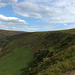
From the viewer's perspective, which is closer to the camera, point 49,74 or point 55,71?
point 49,74

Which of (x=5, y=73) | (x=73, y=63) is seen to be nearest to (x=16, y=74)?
(x=5, y=73)

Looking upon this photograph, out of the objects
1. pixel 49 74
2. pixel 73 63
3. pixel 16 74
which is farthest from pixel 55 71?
pixel 16 74

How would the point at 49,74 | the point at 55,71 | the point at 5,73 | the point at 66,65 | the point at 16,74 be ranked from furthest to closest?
the point at 5,73, the point at 16,74, the point at 66,65, the point at 55,71, the point at 49,74

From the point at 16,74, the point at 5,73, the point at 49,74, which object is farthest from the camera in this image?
the point at 5,73

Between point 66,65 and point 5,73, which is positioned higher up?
point 66,65

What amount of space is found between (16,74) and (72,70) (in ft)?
130

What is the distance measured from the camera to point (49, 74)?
11531 millimetres

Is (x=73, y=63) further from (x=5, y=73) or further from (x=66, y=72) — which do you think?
(x=5, y=73)

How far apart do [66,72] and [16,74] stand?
129 feet

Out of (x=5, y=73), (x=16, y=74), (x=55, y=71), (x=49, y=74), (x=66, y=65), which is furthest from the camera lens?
(x=5, y=73)

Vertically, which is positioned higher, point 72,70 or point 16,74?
point 72,70

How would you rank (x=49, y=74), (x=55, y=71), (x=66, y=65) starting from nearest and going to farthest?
(x=49, y=74)
(x=55, y=71)
(x=66, y=65)

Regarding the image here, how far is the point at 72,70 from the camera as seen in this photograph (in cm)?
1288

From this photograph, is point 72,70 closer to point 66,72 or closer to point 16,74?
point 66,72
